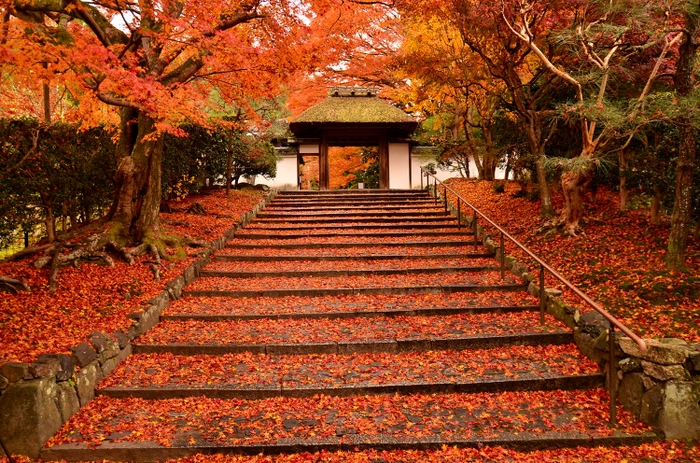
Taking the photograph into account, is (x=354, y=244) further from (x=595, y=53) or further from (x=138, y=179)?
(x=595, y=53)

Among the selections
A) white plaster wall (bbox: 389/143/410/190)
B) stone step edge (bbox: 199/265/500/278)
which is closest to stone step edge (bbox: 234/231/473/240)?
stone step edge (bbox: 199/265/500/278)

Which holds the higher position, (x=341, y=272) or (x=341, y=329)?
(x=341, y=272)

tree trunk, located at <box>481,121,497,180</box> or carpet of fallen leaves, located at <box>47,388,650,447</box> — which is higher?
tree trunk, located at <box>481,121,497,180</box>

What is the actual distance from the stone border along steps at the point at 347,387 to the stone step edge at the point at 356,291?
42cm

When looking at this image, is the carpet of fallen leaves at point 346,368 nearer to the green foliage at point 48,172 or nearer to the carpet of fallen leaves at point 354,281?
the carpet of fallen leaves at point 354,281

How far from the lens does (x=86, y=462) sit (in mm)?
3551

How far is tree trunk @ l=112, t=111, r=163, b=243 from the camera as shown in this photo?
750 centimetres

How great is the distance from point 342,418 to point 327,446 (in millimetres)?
403

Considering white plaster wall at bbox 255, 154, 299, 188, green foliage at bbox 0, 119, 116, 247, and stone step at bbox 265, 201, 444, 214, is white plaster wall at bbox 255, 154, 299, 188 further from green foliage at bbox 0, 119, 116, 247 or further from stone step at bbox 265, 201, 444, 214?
green foliage at bbox 0, 119, 116, 247

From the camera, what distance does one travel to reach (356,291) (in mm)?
6902

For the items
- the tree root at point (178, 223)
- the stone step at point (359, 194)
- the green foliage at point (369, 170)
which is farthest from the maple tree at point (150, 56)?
the green foliage at point (369, 170)

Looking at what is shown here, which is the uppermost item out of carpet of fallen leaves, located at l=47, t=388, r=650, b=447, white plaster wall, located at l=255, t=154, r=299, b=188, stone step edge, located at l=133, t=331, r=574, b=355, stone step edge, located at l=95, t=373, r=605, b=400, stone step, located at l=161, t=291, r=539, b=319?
white plaster wall, located at l=255, t=154, r=299, b=188

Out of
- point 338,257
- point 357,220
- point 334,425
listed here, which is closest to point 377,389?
point 334,425

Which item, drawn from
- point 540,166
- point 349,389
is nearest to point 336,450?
point 349,389
